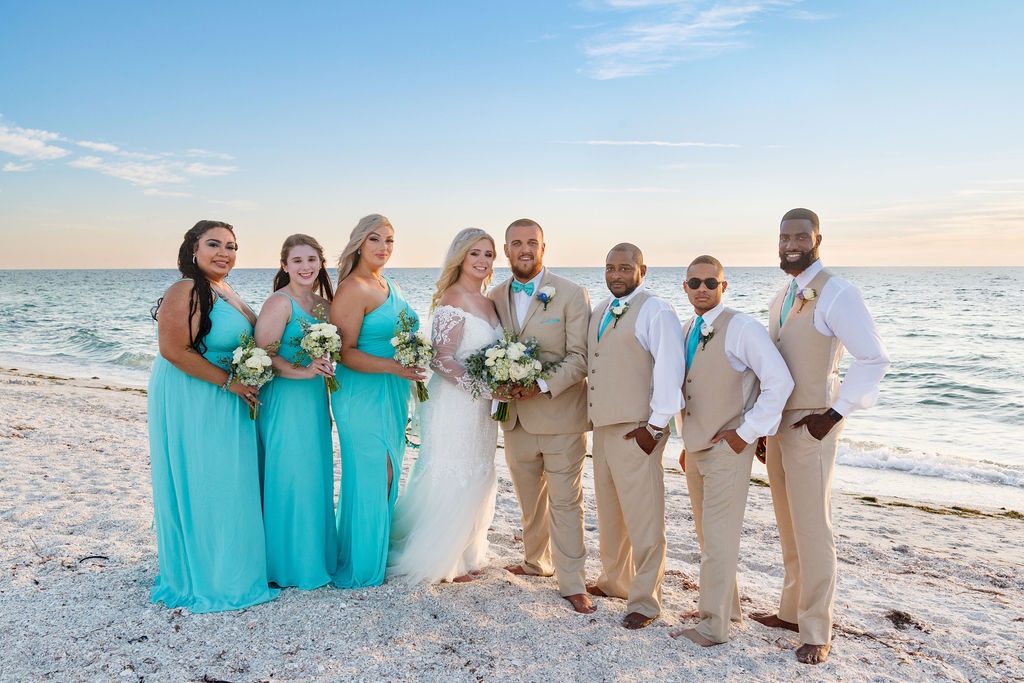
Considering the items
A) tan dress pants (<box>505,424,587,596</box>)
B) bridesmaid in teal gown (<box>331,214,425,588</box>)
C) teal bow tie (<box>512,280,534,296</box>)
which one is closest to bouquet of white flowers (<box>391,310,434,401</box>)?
bridesmaid in teal gown (<box>331,214,425,588</box>)

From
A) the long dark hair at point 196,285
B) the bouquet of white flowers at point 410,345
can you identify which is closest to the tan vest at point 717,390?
the bouquet of white flowers at point 410,345

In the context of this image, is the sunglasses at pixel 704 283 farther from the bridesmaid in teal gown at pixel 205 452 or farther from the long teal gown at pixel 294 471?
the bridesmaid in teal gown at pixel 205 452

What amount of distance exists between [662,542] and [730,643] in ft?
2.55

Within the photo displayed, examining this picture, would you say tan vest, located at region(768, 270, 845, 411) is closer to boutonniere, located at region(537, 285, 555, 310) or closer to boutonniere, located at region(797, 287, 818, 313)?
boutonniere, located at region(797, 287, 818, 313)

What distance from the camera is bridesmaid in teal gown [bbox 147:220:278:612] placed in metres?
4.83

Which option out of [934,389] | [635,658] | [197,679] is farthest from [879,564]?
[934,389]

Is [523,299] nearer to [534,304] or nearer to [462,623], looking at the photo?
[534,304]

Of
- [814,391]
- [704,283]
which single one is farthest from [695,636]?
[704,283]

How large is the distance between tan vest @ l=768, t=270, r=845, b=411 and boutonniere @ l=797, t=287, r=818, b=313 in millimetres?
11

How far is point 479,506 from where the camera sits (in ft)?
18.4

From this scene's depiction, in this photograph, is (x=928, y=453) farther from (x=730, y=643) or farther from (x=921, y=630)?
(x=730, y=643)

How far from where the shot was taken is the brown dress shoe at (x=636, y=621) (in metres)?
4.88

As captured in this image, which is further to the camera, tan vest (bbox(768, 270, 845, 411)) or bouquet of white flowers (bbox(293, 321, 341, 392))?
bouquet of white flowers (bbox(293, 321, 341, 392))

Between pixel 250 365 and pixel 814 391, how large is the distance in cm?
368
